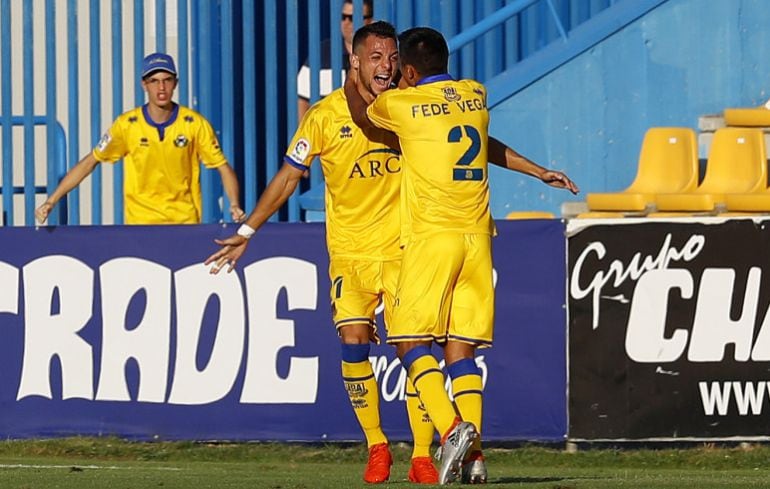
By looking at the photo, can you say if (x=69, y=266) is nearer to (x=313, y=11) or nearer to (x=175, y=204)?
(x=175, y=204)

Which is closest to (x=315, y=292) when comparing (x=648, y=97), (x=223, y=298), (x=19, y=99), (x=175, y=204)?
(x=223, y=298)

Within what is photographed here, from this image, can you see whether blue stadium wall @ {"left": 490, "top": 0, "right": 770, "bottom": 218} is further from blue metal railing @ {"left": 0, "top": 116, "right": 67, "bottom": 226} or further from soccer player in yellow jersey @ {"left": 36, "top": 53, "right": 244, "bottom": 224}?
blue metal railing @ {"left": 0, "top": 116, "right": 67, "bottom": 226}

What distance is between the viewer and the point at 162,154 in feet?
41.3

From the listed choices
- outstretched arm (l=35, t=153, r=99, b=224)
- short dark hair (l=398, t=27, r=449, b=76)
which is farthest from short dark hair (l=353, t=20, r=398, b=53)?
outstretched arm (l=35, t=153, r=99, b=224)

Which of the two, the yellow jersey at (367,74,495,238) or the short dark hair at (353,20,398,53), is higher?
the short dark hair at (353,20,398,53)

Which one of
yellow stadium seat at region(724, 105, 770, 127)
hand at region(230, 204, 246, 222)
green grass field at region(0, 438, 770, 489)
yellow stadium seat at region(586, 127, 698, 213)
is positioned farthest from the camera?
yellow stadium seat at region(724, 105, 770, 127)

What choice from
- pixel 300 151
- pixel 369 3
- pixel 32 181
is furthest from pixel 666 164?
pixel 300 151

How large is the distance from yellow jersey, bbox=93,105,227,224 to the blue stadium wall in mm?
2341

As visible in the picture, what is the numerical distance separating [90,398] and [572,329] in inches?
122

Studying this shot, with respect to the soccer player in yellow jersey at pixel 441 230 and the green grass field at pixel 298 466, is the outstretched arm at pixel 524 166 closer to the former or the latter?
the soccer player in yellow jersey at pixel 441 230

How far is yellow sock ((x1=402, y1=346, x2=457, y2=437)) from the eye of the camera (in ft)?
25.7

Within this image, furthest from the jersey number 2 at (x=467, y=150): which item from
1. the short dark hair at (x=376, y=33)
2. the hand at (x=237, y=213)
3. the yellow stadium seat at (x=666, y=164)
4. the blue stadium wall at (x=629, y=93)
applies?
the blue stadium wall at (x=629, y=93)

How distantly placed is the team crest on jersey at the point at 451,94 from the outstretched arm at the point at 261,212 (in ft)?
3.41

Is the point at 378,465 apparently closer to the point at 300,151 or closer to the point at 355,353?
the point at 355,353
